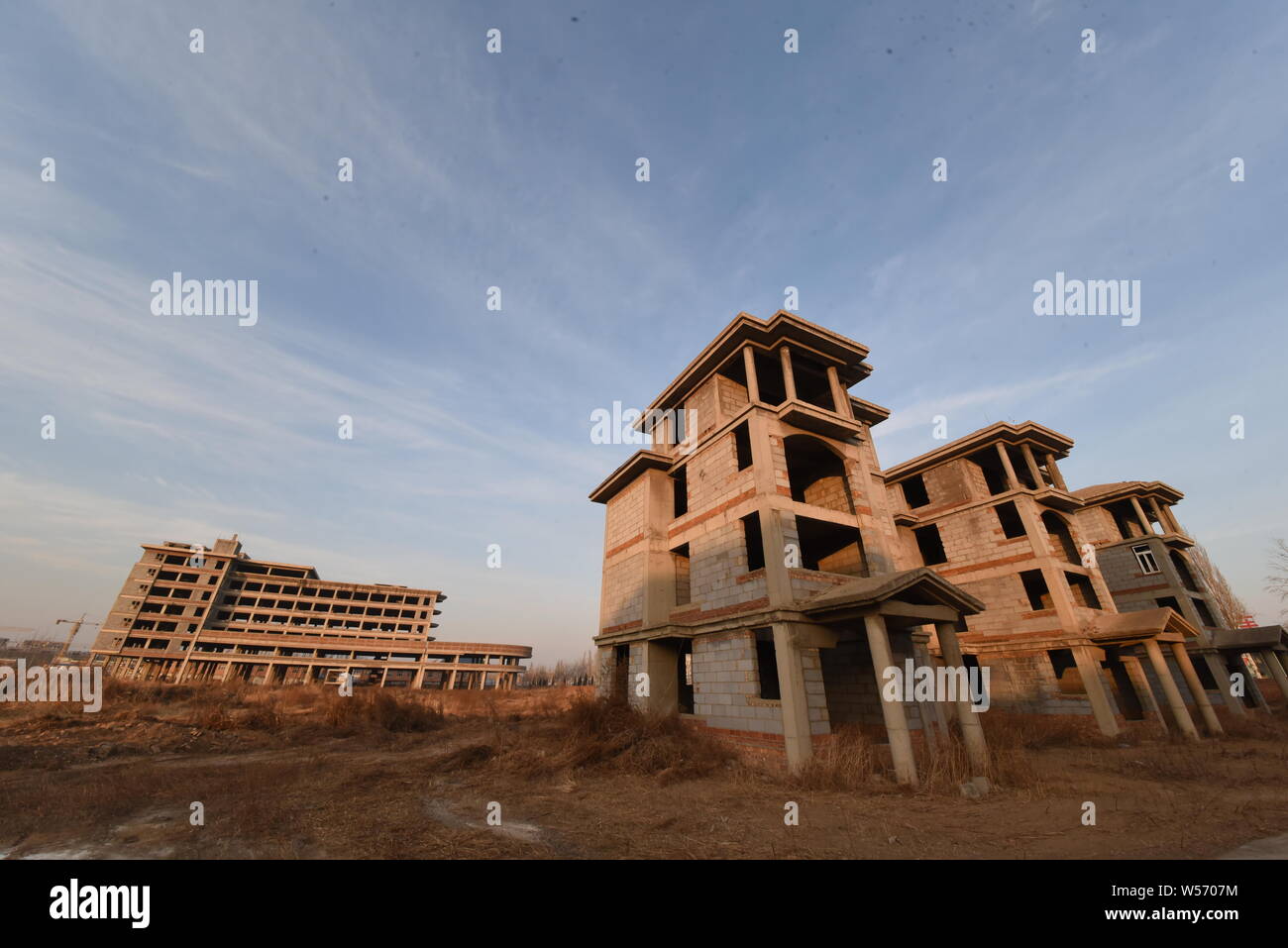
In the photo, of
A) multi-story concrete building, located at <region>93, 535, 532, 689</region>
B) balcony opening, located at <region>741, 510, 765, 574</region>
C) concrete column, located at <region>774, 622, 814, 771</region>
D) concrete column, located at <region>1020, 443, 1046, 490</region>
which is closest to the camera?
concrete column, located at <region>774, 622, 814, 771</region>

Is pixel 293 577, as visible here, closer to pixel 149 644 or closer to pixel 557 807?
pixel 149 644

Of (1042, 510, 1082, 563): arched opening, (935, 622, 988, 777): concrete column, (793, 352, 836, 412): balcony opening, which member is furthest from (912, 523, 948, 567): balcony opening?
(935, 622, 988, 777): concrete column

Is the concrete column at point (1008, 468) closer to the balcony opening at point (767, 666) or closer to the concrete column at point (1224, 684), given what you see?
the concrete column at point (1224, 684)

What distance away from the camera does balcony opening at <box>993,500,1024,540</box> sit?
70.5 ft

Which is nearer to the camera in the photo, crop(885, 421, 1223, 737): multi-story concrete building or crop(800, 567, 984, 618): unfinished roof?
crop(800, 567, 984, 618): unfinished roof

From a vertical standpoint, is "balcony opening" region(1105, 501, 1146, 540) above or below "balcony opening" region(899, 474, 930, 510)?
below

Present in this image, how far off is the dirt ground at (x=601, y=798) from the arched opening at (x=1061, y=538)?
8277 mm

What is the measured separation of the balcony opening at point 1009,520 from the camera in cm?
2150

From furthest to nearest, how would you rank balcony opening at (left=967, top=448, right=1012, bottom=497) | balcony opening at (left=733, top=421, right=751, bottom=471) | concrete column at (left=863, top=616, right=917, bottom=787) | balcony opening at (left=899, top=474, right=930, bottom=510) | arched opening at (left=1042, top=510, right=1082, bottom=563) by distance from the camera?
balcony opening at (left=899, top=474, right=930, bottom=510)
balcony opening at (left=967, top=448, right=1012, bottom=497)
arched opening at (left=1042, top=510, right=1082, bottom=563)
balcony opening at (left=733, top=421, right=751, bottom=471)
concrete column at (left=863, top=616, right=917, bottom=787)

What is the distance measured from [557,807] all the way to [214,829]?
485 cm

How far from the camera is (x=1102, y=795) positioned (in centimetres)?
838

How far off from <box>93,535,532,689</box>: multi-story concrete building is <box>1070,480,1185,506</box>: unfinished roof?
56.5 m

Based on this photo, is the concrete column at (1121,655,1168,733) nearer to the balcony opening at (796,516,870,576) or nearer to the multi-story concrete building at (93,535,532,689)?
the balcony opening at (796,516,870,576)
